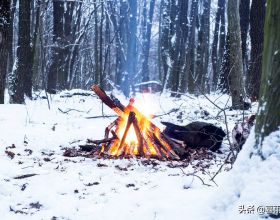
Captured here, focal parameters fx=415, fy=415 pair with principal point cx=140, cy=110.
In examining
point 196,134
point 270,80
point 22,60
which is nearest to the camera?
point 270,80

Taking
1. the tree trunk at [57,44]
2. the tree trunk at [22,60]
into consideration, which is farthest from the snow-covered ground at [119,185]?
the tree trunk at [57,44]

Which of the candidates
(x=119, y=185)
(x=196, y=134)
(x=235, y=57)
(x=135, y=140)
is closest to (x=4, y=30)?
(x=135, y=140)

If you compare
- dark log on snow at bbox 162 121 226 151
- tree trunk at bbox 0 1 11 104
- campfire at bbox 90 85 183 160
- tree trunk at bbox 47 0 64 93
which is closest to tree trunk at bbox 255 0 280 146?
campfire at bbox 90 85 183 160

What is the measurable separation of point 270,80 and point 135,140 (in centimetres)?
400

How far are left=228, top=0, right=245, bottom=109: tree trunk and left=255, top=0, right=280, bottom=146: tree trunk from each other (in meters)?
7.69

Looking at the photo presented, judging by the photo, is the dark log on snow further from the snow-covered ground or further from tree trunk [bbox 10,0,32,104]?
tree trunk [bbox 10,0,32,104]

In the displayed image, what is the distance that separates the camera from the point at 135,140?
6973 mm

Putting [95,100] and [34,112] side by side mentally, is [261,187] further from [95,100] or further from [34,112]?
[95,100]

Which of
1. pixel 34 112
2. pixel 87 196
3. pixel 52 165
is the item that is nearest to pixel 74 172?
pixel 52 165

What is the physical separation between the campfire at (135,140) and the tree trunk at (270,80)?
135 inches

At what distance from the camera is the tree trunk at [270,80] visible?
316 centimetres

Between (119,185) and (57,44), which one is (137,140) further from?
(57,44)

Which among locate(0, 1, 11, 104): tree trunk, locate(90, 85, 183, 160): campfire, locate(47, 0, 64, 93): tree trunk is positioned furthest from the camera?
locate(47, 0, 64, 93): tree trunk

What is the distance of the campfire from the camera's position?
6.71 meters
